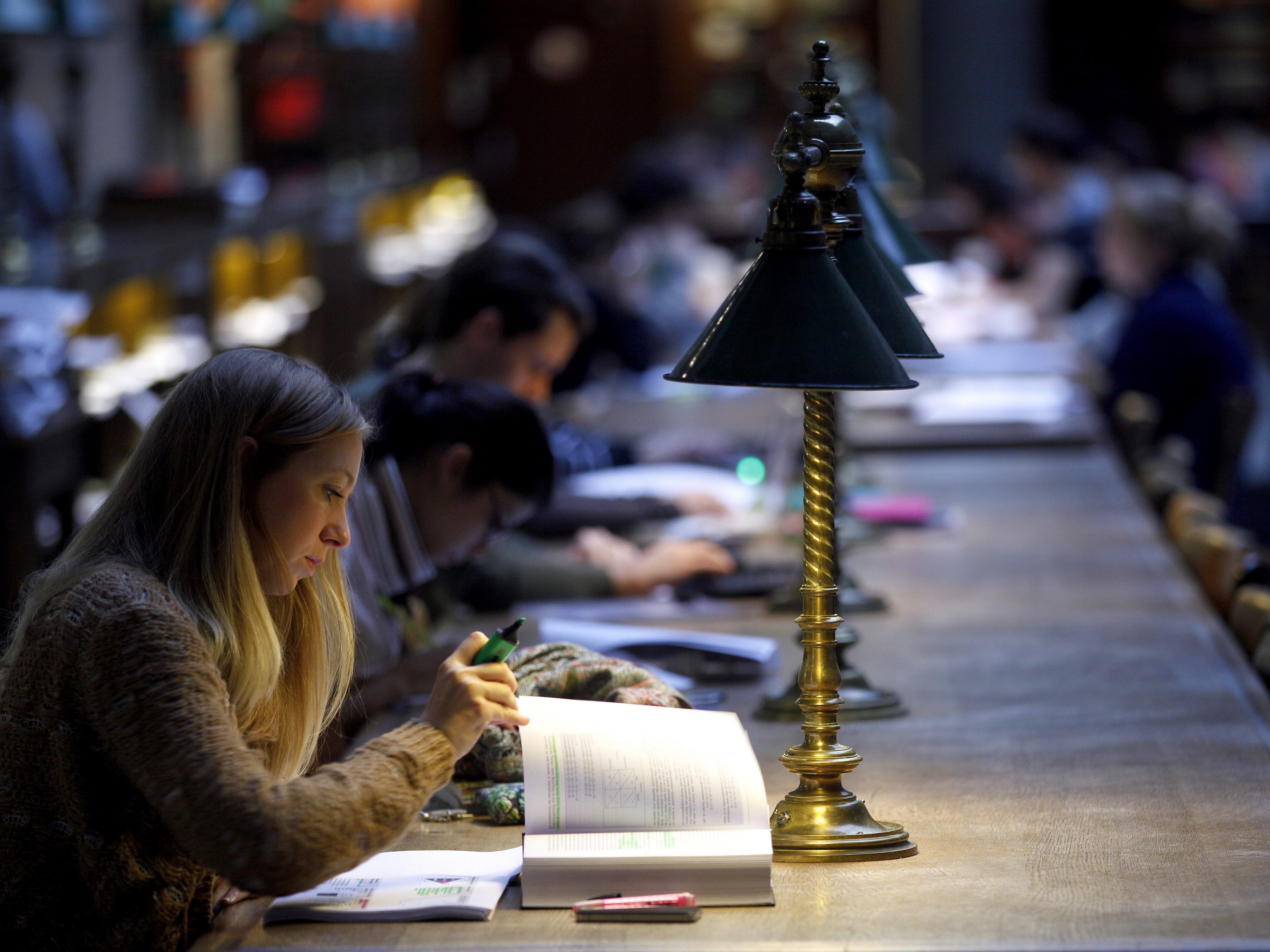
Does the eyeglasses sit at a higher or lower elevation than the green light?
higher

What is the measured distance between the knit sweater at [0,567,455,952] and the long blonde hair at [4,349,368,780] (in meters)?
0.04

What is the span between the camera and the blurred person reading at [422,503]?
2279mm

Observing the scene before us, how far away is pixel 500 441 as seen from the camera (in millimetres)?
2336

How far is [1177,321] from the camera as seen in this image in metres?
5.36

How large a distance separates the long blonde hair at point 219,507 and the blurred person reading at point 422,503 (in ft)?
2.46

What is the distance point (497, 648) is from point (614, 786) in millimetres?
201

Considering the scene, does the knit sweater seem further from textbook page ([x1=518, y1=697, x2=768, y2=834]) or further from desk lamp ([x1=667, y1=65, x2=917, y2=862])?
desk lamp ([x1=667, y1=65, x2=917, y2=862])

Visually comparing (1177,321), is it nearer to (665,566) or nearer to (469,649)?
(665,566)

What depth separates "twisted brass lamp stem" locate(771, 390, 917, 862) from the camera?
5.20 feet

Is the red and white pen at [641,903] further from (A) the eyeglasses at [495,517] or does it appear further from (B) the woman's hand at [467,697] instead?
(A) the eyeglasses at [495,517]

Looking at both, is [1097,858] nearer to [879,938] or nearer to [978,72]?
[879,938]

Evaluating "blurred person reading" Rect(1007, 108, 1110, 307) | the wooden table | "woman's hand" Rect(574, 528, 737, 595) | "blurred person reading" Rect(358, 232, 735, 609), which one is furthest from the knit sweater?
"blurred person reading" Rect(1007, 108, 1110, 307)

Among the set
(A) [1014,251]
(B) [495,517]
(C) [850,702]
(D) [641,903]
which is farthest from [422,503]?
(A) [1014,251]

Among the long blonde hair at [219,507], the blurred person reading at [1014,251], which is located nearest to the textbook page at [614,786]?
the long blonde hair at [219,507]
